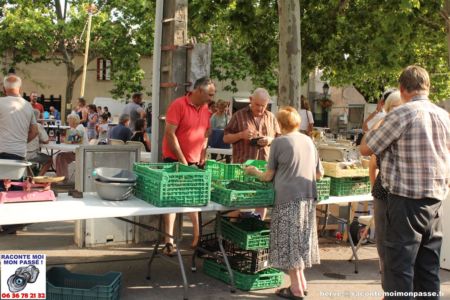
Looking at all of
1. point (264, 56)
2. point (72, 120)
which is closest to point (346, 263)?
point (72, 120)

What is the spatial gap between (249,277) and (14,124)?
3143 millimetres

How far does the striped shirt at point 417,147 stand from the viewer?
3793mm

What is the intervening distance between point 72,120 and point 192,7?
3.43 metres

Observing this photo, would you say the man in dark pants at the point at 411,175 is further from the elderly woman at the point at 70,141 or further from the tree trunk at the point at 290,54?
the elderly woman at the point at 70,141

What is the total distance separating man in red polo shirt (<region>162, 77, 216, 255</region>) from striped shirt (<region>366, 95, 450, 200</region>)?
2.21 metres

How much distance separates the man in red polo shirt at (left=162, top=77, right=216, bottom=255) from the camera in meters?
5.54

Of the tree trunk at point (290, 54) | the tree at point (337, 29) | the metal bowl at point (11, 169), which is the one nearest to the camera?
the metal bowl at point (11, 169)

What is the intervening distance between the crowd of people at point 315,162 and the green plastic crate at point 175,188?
59 centimetres

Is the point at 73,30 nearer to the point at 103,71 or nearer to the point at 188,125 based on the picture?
the point at 103,71

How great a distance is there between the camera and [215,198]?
4.85 metres

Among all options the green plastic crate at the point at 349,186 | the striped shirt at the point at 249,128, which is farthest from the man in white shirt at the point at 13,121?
the green plastic crate at the point at 349,186

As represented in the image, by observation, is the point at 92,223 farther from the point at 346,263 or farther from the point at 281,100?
the point at 281,100

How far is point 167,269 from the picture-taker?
5.64 metres

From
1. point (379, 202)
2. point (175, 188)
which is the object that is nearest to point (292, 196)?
point (379, 202)
